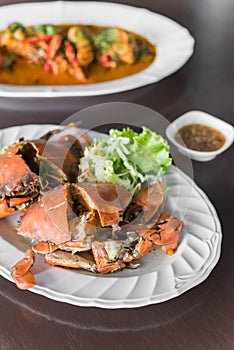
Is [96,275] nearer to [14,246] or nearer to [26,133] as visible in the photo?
[14,246]

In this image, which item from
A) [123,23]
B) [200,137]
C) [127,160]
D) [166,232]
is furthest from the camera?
[123,23]

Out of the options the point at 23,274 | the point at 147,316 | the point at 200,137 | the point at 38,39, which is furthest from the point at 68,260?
the point at 38,39

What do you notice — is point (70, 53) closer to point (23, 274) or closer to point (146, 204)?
point (146, 204)

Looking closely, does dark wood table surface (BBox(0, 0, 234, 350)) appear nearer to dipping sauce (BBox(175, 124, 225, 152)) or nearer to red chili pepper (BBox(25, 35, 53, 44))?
dipping sauce (BBox(175, 124, 225, 152))

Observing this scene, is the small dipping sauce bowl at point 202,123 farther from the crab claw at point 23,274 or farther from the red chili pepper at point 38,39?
the red chili pepper at point 38,39

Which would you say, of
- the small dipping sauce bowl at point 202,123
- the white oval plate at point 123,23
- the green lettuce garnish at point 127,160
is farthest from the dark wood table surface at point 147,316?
the white oval plate at point 123,23

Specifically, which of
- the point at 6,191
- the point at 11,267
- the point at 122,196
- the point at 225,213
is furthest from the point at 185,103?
the point at 11,267
